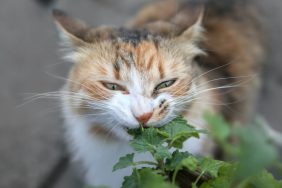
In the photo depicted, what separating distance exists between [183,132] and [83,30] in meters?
0.98

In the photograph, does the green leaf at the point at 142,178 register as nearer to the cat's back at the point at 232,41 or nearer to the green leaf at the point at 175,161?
the green leaf at the point at 175,161

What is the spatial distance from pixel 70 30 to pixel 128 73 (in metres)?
0.49

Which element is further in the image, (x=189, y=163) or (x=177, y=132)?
(x=177, y=132)

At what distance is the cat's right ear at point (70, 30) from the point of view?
2220mm

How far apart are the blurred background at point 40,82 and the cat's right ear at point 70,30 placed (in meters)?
0.73

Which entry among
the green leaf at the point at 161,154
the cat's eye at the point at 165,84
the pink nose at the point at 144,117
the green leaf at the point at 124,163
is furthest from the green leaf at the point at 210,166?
the cat's eye at the point at 165,84

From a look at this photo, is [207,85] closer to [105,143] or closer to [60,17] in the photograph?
A: [105,143]

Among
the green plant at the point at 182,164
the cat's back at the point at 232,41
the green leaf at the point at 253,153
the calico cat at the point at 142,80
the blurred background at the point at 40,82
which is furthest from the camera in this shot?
the blurred background at the point at 40,82

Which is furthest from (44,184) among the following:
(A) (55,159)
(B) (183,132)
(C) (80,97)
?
(B) (183,132)

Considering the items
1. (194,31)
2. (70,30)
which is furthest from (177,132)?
(70,30)

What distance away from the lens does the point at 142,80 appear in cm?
189

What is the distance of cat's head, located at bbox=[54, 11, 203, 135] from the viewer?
1.86 m

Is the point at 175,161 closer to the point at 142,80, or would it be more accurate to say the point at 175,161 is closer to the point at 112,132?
the point at 142,80

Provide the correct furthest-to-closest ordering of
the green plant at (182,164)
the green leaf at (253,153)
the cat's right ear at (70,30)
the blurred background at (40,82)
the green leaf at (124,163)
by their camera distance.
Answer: the blurred background at (40,82), the cat's right ear at (70,30), the green leaf at (124,163), the green plant at (182,164), the green leaf at (253,153)
